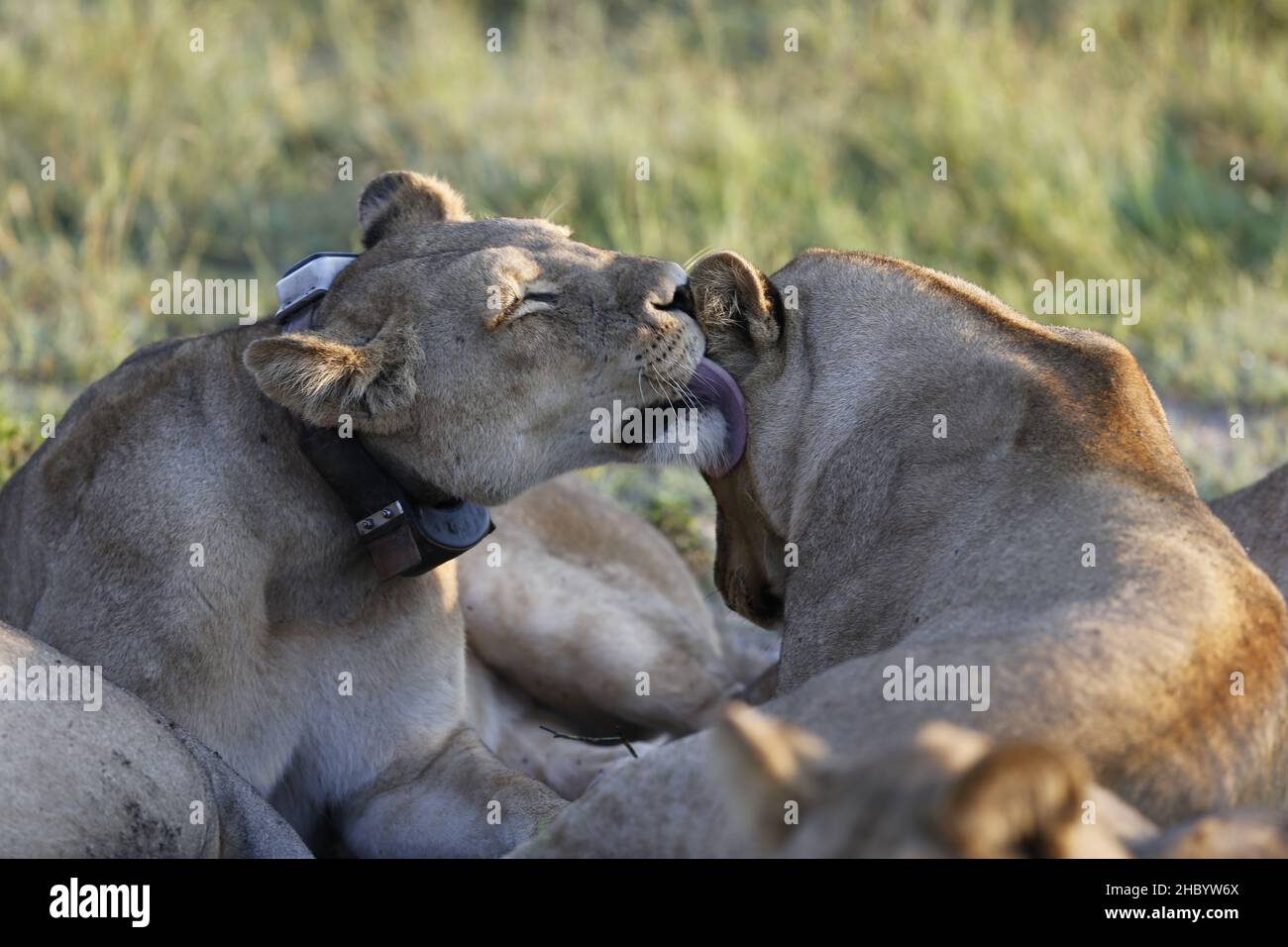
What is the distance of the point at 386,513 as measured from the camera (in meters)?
4.27

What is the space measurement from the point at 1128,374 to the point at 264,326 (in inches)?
85.0

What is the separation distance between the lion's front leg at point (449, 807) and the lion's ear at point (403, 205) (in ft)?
4.60

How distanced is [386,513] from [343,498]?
12 centimetres

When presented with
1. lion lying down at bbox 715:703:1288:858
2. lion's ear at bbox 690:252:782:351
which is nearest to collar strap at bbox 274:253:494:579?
lion's ear at bbox 690:252:782:351

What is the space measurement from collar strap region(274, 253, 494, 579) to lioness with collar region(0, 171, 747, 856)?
0.03 metres

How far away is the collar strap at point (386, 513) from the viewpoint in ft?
14.0

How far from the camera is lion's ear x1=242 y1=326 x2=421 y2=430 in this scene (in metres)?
4.04

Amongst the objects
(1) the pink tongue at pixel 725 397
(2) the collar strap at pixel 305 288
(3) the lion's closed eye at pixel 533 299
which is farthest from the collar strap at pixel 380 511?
(1) the pink tongue at pixel 725 397

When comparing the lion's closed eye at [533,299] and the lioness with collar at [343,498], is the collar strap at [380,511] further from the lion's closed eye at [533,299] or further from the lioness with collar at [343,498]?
the lion's closed eye at [533,299]

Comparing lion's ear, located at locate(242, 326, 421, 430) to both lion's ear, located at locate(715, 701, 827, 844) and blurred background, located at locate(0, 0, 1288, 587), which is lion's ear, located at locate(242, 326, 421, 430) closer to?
lion's ear, located at locate(715, 701, 827, 844)

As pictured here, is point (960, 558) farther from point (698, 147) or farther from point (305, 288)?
point (698, 147)

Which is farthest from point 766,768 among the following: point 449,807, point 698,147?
point 698,147

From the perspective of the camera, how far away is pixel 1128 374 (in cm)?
404
